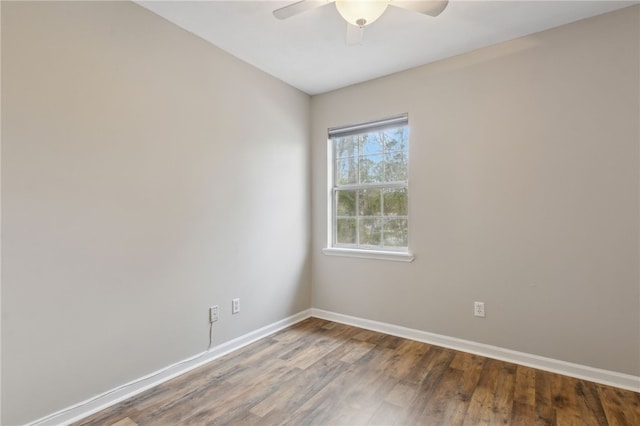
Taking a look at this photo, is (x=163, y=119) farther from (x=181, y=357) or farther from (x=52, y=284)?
(x=181, y=357)

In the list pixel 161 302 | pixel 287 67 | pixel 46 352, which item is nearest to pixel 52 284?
pixel 46 352

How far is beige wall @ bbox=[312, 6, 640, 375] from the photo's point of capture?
201 centimetres

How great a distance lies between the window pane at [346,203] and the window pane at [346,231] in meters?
0.09

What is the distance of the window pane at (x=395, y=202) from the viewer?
2935 mm

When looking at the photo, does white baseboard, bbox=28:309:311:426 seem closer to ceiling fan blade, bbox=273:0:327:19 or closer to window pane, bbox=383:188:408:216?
window pane, bbox=383:188:408:216

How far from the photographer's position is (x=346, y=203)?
3.33 m

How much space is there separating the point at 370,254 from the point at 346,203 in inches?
25.0

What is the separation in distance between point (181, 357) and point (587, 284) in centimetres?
288

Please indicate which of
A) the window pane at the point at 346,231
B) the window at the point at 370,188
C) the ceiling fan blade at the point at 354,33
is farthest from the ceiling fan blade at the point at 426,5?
the window pane at the point at 346,231

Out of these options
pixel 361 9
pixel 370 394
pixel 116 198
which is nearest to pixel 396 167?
pixel 361 9

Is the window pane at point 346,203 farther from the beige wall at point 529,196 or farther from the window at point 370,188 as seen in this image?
the beige wall at point 529,196

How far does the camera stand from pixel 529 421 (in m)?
1.67

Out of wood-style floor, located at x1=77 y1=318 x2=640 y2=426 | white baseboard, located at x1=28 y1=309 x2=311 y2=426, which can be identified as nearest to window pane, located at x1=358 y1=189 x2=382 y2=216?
wood-style floor, located at x1=77 y1=318 x2=640 y2=426

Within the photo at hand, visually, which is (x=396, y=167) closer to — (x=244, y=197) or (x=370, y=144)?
(x=370, y=144)
